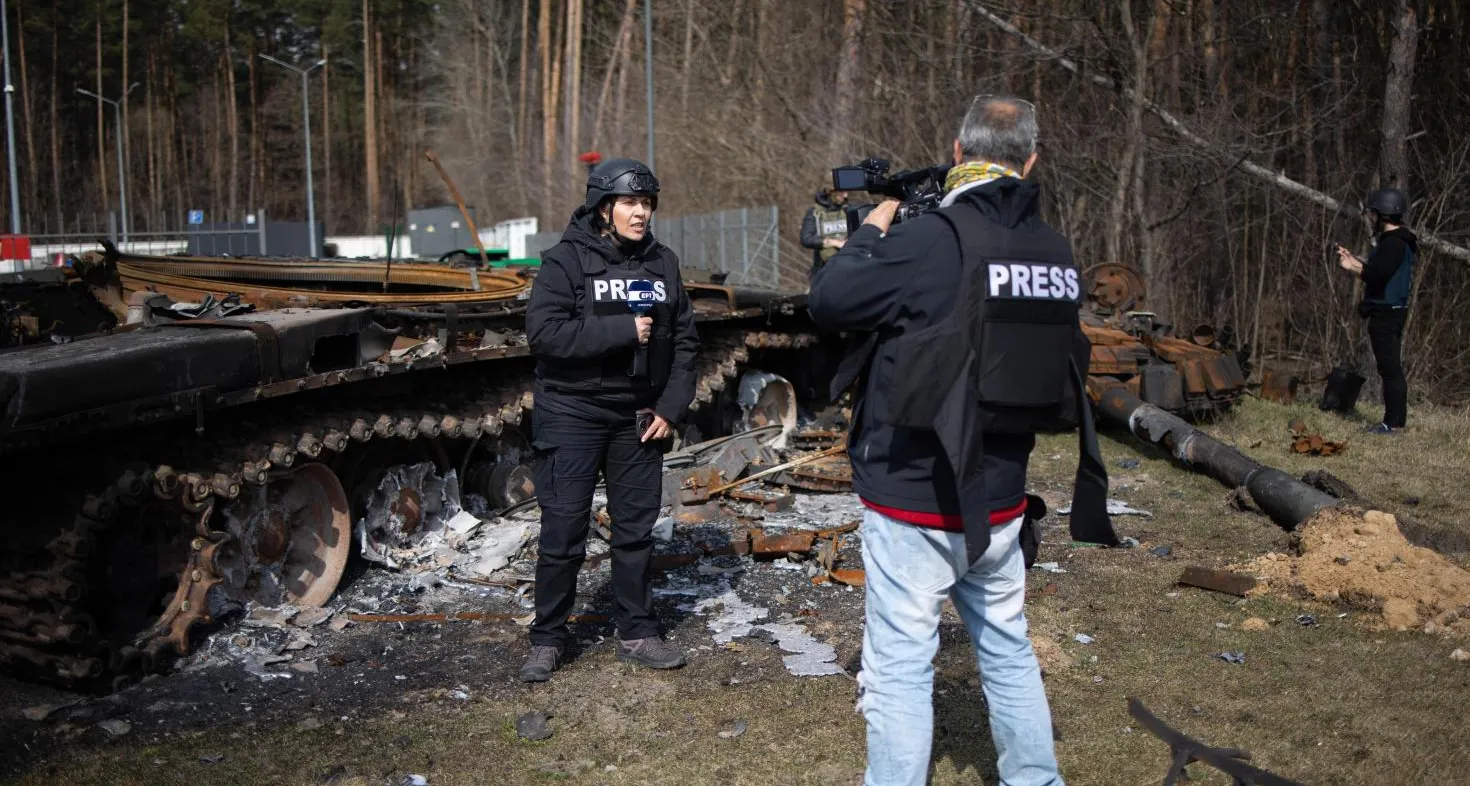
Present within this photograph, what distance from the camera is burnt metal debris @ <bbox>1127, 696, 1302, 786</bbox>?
3490 millimetres

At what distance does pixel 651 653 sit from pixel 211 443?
207 centimetres

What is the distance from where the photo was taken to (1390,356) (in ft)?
31.5

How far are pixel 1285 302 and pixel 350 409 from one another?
10.9 metres

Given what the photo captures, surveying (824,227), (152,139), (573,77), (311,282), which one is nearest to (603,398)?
(311,282)

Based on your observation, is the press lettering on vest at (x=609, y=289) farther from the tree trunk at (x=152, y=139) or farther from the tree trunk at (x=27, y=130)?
the tree trunk at (x=152, y=139)

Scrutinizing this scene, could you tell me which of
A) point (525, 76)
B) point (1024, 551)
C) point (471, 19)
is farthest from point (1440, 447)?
point (471, 19)

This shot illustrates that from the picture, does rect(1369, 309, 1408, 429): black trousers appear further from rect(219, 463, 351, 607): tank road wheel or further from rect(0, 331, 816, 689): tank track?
rect(219, 463, 351, 607): tank road wheel

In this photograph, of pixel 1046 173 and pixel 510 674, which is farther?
pixel 1046 173

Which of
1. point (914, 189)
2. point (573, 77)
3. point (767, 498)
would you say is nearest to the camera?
point (914, 189)

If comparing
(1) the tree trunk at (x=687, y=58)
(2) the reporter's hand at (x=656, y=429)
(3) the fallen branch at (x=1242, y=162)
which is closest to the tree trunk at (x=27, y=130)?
(1) the tree trunk at (x=687, y=58)

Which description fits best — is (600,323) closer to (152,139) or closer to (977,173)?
(977,173)

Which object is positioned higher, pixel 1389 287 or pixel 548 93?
pixel 548 93

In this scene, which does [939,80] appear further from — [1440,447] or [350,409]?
[350,409]

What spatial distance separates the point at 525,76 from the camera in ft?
141
